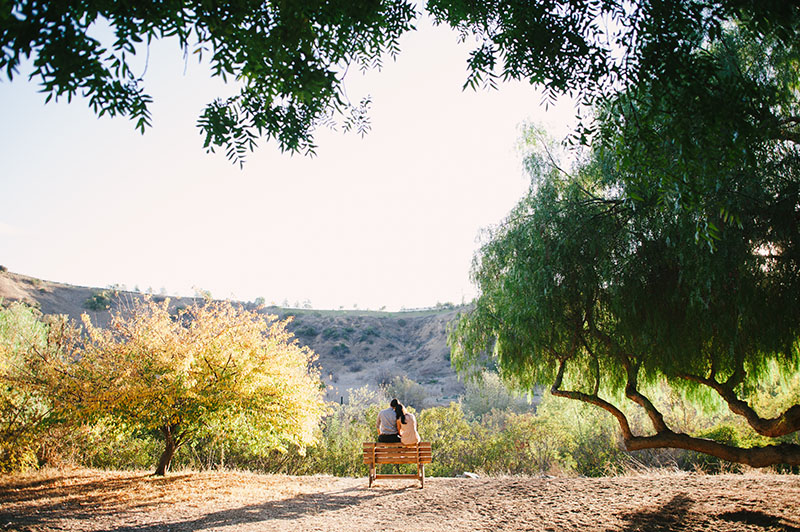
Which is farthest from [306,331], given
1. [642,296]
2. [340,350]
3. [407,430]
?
[642,296]

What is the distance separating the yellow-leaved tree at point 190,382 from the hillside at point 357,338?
87.8 feet

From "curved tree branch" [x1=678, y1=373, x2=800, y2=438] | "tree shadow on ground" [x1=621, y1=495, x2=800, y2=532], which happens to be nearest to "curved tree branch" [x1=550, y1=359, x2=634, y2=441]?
"curved tree branch" [x1=678, y1=373, x2=800, y2=438]

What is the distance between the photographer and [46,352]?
9180mm

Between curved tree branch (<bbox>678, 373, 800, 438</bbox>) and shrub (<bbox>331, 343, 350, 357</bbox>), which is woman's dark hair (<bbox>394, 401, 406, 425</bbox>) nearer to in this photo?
curved tree branch (<bbox>678, 373, 800, 438</bbox>)

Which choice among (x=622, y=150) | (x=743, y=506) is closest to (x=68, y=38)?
(x=622, y=150)

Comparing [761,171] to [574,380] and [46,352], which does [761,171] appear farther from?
[46,352]

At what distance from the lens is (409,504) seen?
23.9ft

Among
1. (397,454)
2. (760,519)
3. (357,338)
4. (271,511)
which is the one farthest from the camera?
(357,338)

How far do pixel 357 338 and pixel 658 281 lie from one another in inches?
1742

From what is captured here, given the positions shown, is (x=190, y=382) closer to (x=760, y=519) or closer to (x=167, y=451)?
(x=167, y=451)

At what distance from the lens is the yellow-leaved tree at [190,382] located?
8156 millimetres

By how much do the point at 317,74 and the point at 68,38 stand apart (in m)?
1.18

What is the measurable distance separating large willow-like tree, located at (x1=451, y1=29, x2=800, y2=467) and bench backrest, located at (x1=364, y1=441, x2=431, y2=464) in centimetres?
177

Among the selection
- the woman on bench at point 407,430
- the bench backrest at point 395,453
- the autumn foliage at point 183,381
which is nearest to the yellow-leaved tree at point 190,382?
the autumn foliage at point 183,381
